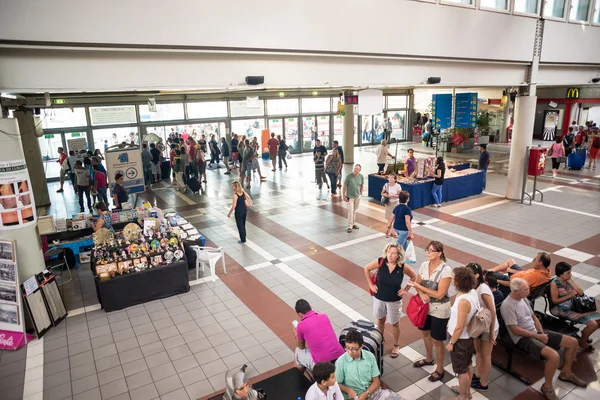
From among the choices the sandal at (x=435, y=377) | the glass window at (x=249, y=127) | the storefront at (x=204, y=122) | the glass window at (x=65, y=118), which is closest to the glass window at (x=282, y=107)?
the storefront at (x=204, y=122)

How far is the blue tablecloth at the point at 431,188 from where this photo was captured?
511 inches

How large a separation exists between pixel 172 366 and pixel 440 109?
12.4 meters

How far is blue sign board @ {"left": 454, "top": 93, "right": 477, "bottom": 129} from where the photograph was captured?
48.5 feet

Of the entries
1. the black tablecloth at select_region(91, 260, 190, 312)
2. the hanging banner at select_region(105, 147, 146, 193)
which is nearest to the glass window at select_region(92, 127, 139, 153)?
the hanging banner at select_region(105, 147, 146, 193)

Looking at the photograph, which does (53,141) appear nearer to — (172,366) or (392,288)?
(172,366)

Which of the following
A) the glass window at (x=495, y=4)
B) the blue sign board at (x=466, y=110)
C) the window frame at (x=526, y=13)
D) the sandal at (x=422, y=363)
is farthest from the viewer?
the blue sign board at (x=466, y=110)

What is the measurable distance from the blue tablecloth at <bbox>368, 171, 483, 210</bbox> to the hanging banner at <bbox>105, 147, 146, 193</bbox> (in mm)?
8135

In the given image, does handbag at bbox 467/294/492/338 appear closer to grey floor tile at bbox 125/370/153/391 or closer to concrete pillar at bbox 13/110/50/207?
grey floor tile at bbox 125/370/153/391

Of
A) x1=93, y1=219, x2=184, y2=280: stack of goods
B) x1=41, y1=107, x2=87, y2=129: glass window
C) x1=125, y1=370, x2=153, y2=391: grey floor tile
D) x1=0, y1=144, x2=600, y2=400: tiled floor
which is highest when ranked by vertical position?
x1=41, y1=107, x2=87, y2=129: glass window

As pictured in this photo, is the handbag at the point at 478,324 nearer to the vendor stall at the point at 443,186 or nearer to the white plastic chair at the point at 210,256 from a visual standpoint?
the white plastic chair at the point at 210,256

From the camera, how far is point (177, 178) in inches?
657

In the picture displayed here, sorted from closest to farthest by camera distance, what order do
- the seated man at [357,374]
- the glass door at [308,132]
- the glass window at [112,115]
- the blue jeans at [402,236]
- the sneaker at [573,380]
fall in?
the seated man at [357,374] → the sneaker at [573,380] → the blue jeans at [402,236] → the glass window at [112,115] → the glass door at [308,132]

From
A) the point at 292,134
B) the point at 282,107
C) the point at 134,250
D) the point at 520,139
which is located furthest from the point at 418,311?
the point at 292,134

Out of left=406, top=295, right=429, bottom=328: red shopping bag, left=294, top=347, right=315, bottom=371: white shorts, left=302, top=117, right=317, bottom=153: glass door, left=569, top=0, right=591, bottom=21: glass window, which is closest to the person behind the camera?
left=294, top=347, right=315, bottom=371: white shorts
